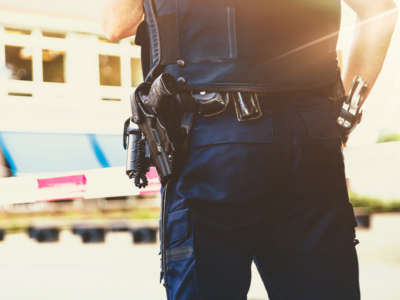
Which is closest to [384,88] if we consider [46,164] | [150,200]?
A: [150,200]

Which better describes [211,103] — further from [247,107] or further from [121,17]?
[121,17]

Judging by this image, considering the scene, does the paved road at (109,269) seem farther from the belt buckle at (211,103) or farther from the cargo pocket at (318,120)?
the belt buckle at (211,103)

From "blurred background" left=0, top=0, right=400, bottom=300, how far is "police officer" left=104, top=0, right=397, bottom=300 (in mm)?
7483

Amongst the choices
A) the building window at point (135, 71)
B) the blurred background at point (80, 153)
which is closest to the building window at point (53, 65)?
the blurred background at point (80, 153)

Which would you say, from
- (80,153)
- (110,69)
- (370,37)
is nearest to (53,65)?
(110,69)

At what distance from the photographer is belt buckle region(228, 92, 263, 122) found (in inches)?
52.1

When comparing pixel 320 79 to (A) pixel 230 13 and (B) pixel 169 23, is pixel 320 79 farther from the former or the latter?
(B) pixel 169 23

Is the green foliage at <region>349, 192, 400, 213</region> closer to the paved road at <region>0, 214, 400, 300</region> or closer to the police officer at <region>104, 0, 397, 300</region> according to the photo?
the paved road at <region>0, 214, 400, 300</region>

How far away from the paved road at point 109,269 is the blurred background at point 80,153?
0.17 feet

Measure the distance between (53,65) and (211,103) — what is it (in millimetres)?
14799

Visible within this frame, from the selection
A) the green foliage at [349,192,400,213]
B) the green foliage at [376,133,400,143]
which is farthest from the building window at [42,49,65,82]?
the green foliage at [349,192,400,213]

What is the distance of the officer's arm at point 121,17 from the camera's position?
5.00 feet

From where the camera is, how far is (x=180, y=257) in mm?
1314

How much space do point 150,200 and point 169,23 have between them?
13564 mm
